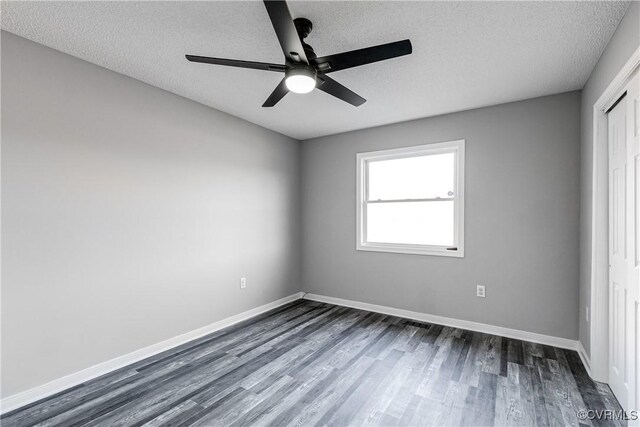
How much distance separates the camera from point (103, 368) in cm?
244

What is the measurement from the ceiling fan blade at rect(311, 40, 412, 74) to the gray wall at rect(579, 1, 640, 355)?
1.25 m

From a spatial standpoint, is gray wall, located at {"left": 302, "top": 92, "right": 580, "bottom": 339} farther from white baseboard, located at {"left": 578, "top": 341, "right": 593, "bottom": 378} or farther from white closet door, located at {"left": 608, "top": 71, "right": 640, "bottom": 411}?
white closet door, located at {"left": 608, "top": 71, "right": 640, "bottom": 411}

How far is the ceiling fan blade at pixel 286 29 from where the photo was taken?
1.35 meters

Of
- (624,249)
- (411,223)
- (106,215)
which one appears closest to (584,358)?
(624,249)

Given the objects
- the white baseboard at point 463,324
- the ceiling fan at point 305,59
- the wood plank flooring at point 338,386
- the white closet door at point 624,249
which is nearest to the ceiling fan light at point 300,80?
the ceiling fan at point 305,59

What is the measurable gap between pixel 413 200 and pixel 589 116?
5.93ft

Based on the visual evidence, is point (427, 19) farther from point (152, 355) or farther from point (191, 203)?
point (152, 355)

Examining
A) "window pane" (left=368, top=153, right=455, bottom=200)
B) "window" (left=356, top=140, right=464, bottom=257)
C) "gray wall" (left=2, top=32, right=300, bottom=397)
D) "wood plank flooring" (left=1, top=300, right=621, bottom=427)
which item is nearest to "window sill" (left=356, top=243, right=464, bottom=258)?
"window" (left=356, top=140, right=464, bottom=257)

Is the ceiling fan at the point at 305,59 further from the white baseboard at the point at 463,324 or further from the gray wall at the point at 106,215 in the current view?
the white baseboard at the point at 463,324

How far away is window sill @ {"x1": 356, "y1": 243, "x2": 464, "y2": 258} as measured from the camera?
349 centimetres

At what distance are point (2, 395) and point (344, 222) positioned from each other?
3492 mm

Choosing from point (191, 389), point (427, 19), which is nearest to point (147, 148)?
point (191, 389)

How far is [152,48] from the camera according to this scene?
7.25ft

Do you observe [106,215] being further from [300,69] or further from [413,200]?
[413,200]
